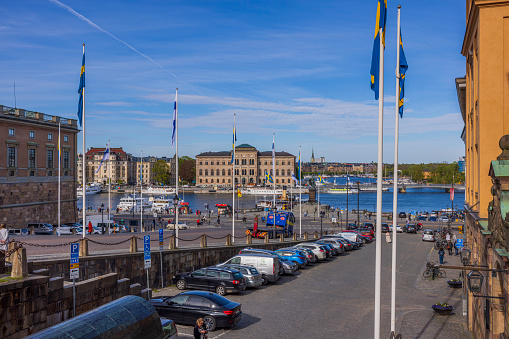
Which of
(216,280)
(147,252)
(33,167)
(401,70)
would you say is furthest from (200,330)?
(33,167)

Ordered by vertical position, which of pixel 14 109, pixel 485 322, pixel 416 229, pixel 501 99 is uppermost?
pixel 14 109

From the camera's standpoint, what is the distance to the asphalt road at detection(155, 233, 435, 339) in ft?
58.6

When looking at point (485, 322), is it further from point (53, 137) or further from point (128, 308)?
point (53, 137)

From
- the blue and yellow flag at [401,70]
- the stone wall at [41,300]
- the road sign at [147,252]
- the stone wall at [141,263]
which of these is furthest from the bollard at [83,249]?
the blue and yellow flag at [401,70]

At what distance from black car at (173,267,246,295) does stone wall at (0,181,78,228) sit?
3008 cm

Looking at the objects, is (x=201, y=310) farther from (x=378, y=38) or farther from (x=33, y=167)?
(x=33, y=167)

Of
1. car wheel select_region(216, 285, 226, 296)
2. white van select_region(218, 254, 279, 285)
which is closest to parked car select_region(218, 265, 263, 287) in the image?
white van select_region(218, 254, 279, 285)

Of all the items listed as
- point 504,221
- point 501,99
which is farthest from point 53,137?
point 504,221

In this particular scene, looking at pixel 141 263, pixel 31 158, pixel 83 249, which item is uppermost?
pixel 31 158

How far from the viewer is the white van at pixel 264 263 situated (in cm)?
2733

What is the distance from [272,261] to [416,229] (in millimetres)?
44360

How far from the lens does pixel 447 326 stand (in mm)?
19078

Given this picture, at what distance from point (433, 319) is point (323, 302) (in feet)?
16.2

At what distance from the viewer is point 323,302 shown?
2275 cm
